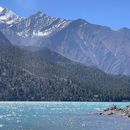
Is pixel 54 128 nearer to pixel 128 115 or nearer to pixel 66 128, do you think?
pixel 66 128

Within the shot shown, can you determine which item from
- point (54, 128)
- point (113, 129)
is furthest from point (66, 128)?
point (113, 129)

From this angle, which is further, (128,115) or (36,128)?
(128,115)

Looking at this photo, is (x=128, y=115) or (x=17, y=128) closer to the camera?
(x=17, y=128)

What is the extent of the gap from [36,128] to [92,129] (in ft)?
51.8

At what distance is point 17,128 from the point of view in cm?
12631

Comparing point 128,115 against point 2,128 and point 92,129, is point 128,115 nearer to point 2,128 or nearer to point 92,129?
point 92,129

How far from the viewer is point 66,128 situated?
5138 inches

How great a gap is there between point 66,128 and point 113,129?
529 inches

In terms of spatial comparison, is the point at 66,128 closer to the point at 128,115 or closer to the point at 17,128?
the point at 17,128

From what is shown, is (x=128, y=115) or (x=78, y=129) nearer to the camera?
(x=78, y=129)

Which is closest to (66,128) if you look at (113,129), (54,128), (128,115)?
(54,128)

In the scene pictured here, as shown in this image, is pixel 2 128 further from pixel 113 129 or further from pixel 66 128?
pixel 113 129

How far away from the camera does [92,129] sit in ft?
429

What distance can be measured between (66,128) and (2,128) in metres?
17.9
